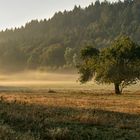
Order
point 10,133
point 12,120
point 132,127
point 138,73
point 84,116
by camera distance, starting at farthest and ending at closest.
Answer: point 138,73 → point 84,116 → point 132,127 → point 12,120 → point 10,133

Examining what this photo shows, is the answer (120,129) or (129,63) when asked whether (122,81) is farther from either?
(120,129)

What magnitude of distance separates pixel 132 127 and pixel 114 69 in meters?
63.7

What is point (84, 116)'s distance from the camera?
89.4 ft

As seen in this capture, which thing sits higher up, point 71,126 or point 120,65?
point 120,65

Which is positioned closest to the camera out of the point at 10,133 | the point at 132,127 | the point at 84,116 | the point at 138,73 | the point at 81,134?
the point at 10,133

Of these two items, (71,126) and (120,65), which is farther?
(120,65)

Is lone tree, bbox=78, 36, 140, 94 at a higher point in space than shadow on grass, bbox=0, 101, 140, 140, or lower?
higher

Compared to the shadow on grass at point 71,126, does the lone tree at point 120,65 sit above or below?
above

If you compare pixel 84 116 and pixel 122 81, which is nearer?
pixel 84 116

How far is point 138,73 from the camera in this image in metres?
88.8

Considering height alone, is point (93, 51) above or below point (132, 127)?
above

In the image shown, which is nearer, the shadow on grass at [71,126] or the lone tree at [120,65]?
the shadow on grass at [71,126]

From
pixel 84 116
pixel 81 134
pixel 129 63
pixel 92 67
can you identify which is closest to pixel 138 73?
pixel 129 63

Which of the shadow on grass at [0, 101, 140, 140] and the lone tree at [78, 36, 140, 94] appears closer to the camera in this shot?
the shadow on grass at [0, 101, 140, 140]
